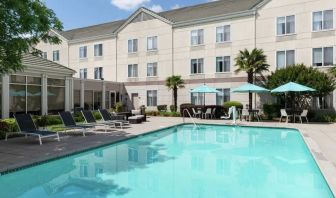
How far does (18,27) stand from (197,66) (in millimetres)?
22011

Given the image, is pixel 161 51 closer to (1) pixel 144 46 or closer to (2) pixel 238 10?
(1) pixel 144 46

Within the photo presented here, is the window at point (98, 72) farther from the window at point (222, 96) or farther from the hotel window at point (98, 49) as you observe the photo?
the window at point (222, 96)

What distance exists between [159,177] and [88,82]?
22.4 metres

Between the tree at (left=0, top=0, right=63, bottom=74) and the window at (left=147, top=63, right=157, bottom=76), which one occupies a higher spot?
the window at (left=147, top=63, right=157, bottom=76)

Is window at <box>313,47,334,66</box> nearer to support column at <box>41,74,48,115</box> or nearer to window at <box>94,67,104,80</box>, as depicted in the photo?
support column at <box>41,74,48,115</box>

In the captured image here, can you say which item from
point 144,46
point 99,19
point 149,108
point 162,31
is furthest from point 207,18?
point 99,19

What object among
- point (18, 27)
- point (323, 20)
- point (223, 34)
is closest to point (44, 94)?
point (18, 27)

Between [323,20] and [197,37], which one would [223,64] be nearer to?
[197,37]

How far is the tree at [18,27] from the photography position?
33.2 feet

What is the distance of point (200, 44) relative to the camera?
100 feet

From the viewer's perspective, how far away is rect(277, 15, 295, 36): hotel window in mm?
25938

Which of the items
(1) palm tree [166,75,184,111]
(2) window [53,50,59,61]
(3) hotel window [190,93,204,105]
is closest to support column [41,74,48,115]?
(1) palm tree [166,75,184,111]

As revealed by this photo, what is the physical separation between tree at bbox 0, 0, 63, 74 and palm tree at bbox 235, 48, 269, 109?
18.6m

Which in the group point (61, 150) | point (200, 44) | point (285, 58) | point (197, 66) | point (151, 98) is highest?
point (200, 44)
